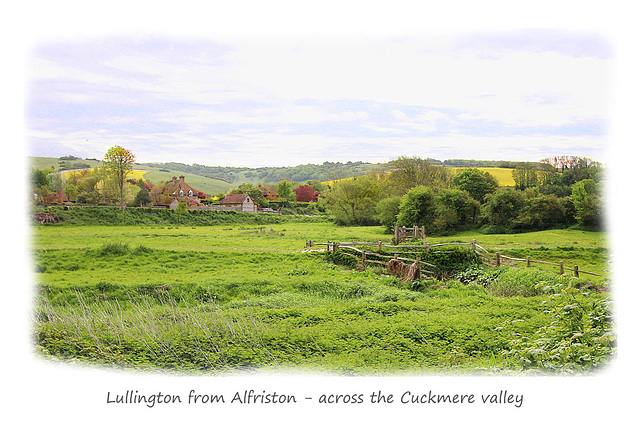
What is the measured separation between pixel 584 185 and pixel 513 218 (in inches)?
59.4

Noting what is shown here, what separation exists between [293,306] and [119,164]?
488 cm

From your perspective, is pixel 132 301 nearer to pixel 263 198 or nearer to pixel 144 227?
pixel 144 227

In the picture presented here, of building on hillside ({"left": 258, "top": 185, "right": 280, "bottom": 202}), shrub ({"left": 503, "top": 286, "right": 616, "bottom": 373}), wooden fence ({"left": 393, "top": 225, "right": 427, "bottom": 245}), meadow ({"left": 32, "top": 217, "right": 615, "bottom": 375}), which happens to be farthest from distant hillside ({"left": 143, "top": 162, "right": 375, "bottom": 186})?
shrub ({"left": 503, "top": 286, "right": 616, "bottom": 373})

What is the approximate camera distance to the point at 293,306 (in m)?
6.26

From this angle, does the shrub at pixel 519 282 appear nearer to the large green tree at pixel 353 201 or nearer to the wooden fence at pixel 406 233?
the wooden fence at pixel 406 233

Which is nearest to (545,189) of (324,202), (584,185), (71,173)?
(584,185)

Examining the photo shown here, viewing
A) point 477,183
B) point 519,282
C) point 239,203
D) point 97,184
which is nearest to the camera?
point 519,282

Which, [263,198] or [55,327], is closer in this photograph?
[55,327]

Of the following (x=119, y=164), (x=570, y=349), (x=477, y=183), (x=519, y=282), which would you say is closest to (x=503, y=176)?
(x=477, y=183)

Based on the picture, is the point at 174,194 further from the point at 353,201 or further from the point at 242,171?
the point at 353,201

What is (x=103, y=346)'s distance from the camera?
409 cm

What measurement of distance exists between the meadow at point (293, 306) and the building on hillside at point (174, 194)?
2.07 ft

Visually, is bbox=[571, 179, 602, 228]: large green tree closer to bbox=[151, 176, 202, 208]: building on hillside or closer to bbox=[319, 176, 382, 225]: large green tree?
bbox=[319, 176, 382, 225]: large green tree

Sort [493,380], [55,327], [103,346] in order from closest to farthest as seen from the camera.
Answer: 1. [493,380]
2. [103,346]
3. [55,327]
